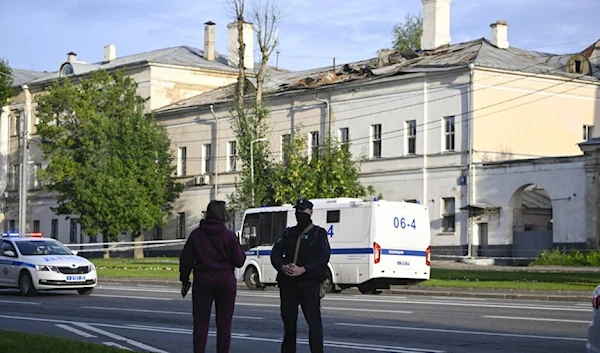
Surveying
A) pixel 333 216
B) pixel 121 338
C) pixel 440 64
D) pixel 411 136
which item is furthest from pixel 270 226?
pixel 411 136

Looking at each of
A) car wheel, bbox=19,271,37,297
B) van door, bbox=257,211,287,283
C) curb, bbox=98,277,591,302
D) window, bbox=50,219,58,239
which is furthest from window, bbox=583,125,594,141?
window, bbox=50,219,58,239

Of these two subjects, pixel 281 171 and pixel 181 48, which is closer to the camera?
pixel 281 171

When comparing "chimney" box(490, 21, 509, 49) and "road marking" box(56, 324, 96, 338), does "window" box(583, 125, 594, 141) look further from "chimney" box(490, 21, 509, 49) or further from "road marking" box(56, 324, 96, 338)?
"road marking" box(56, 324, 96, 338)

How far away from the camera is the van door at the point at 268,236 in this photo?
111ft

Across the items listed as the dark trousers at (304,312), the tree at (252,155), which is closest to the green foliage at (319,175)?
the tree at (252,155)

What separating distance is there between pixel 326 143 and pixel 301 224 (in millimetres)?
43079

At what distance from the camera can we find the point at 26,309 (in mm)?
24609

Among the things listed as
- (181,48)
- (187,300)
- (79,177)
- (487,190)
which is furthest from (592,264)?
(181,48)

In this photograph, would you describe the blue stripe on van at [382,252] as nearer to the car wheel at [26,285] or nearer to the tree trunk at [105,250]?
the car wheel at [26,285]

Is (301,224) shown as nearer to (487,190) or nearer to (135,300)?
(135,300)

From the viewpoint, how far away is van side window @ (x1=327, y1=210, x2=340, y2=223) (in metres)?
32.2

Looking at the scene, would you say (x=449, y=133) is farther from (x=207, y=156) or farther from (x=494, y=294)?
(x=494, y=294)

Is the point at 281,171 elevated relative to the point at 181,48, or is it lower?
lower

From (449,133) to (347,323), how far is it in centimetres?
3635
